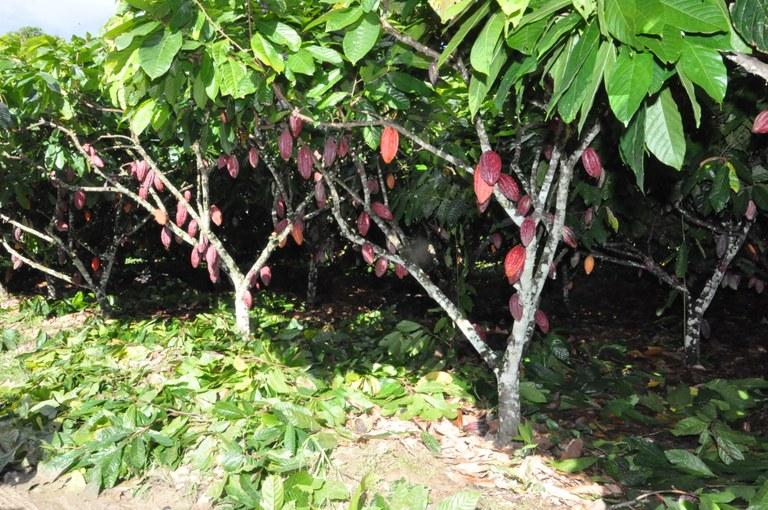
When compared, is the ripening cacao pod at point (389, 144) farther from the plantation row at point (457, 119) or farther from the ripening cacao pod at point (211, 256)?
the ripening cacao pod at point (211, 256)

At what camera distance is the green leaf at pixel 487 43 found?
1.30 m

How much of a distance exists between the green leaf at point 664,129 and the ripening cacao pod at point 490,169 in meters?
0.91

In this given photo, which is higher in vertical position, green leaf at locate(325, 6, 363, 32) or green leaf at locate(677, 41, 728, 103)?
green leaf at locate(325, 6, 363, 32)

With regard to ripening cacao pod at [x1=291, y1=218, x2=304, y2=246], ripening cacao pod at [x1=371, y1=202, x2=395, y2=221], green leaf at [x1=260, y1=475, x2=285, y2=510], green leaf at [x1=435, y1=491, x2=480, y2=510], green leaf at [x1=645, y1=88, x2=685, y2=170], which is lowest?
green leaf at [x1=260, y1=475, x2=285, y2=510]

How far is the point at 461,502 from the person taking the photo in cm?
176

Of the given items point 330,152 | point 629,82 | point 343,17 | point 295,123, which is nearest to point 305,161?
point 330,152

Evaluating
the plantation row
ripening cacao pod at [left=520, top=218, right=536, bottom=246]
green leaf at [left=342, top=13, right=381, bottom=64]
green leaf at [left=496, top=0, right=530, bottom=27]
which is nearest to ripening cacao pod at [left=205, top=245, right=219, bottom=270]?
the plantation row

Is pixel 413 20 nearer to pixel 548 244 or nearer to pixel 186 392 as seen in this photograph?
pixel 548 244

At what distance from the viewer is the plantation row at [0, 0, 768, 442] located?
113 cm

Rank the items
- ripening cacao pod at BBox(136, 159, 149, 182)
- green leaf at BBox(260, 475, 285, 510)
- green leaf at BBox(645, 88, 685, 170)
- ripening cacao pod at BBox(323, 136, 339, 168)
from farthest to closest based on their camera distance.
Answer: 1. ripening cacao pod at BBox(136, 159, 149, 182)
2. ripening cacao pod at BBox(323, 136, 339, 168)
3. green leaf at BBox(260, 475, 285, 510)
4. green leaf at BBox(645, 88, 685, 170)

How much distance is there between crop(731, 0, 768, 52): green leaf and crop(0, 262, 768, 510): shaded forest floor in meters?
1.23


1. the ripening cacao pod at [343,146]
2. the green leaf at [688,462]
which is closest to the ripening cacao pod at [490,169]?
the ripening cacao pod at [343,146]

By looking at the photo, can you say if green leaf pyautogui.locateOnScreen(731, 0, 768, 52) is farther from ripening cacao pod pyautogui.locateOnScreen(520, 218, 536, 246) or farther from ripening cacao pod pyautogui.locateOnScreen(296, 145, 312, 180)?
ripening cacao pod pyautogui.locateOnScreen(296, 145, 312, 180)

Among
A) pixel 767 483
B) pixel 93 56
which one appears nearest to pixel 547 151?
pixel 767 483
